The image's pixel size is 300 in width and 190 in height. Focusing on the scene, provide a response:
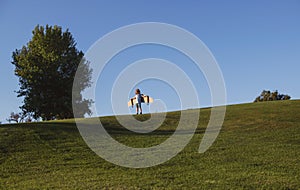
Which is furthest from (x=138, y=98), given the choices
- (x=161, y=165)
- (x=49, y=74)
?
(x=49, y=74)

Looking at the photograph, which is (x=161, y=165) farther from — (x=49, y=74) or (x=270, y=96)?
(x=270, y=96)

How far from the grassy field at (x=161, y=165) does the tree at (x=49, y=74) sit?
2916cm

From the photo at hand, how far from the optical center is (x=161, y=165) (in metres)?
15.8

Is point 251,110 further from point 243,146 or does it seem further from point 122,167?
point 122,167

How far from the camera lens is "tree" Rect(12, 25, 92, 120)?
5509 cm

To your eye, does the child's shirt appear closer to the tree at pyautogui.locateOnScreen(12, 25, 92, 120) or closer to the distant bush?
the tree at pyautogui.locateOnScreen(12, 25, 92, 120)

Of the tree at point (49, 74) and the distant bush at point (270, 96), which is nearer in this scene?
the tree at point (49, 74)

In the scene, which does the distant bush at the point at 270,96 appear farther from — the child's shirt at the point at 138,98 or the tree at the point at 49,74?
the child's shirt at the point at 138,98

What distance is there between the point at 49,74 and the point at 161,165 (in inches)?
1720

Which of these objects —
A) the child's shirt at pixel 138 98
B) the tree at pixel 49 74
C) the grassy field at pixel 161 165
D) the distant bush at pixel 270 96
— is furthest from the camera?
the distant bush at pixel 270 96

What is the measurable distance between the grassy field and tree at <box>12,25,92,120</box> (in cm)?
2916

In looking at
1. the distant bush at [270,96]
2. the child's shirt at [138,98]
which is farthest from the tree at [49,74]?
the distant bush at [270,96]

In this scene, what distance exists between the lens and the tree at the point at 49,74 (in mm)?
55094

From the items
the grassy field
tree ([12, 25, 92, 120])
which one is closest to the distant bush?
tree ([12, 25, 92, 120])
